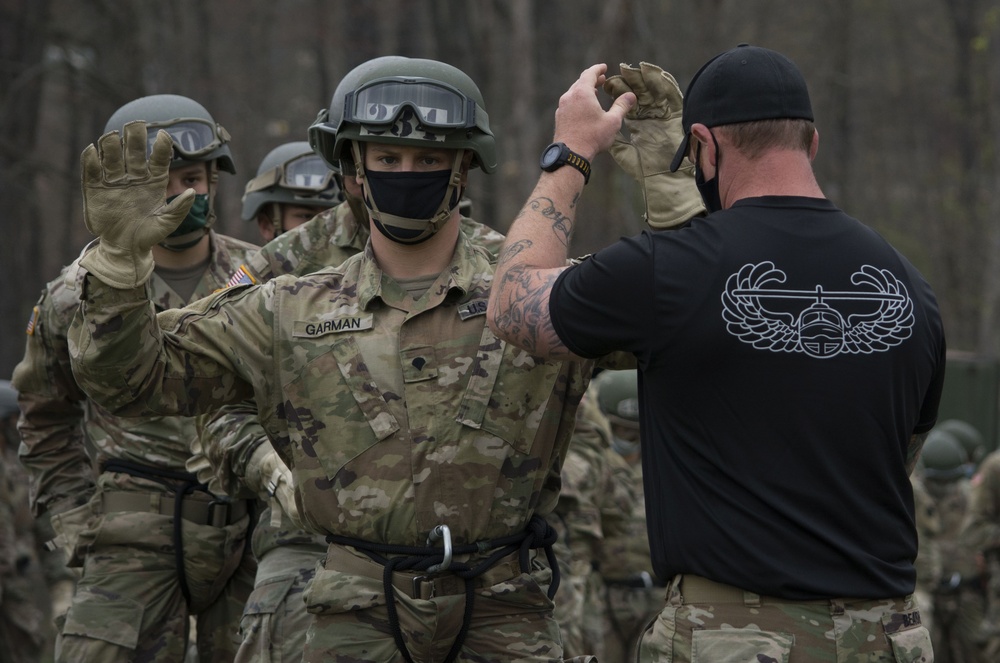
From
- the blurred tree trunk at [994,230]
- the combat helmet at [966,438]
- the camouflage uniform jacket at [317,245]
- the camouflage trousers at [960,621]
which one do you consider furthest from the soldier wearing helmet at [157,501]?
the blurred tree trunk at [994,230]

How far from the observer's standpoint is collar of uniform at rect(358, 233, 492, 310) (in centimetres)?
489

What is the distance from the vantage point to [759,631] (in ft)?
12.9

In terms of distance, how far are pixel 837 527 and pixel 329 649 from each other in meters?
1.78

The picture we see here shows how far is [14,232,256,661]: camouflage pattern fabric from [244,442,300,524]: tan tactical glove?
31.8 inches

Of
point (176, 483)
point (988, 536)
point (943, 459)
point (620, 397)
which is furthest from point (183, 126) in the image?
point (943, 459)

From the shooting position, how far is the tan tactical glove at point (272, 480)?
5.50 meters

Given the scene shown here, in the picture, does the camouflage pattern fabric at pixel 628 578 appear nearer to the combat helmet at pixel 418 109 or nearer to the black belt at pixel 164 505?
the black belt at pixel 164 505

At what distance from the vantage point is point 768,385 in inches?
155

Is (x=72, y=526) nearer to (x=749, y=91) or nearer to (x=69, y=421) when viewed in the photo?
(x=69, y=421)

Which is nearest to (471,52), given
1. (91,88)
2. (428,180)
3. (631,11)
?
(631,11)

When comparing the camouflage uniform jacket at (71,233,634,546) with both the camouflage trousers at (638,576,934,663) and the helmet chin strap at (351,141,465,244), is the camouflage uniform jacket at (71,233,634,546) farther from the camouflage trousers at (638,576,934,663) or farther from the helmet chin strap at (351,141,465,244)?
the camouflage trousers at (638,576,934,663)

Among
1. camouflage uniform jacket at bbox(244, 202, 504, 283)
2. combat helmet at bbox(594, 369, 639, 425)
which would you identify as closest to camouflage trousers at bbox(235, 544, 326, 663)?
camouflage uniform jacket at bbox(244, 202, 504, 283)

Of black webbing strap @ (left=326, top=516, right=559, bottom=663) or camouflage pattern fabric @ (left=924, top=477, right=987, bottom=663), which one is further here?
camouflage pattern fabric @ (left=924, top=477, right=987, bottom=663)

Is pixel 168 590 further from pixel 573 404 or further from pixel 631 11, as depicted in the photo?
pixel 631 11
